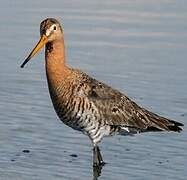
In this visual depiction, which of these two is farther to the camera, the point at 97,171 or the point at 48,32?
→ the point at 48,32

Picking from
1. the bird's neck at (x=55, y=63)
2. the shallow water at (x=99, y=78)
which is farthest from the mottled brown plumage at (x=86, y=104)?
the shallow water at (x=99, y=78)

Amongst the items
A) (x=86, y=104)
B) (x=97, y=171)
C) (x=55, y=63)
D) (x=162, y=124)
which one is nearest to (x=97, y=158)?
(x=97, y=171)

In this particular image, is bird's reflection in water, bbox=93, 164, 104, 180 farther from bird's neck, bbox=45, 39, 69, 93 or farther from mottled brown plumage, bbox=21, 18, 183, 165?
bird's neck, bbox=45, 39, 69, 93

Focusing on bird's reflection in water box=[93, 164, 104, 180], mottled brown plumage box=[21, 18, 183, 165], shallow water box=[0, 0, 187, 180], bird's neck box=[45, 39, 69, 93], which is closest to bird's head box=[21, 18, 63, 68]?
mottled brown plumage box=[21, 18, 183, 165]

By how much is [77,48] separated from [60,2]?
353 centimetres

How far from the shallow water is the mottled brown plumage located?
1.04 feet

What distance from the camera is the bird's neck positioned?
12.8 meters

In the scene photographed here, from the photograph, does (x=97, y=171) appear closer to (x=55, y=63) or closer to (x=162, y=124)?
(x=162, y=124)

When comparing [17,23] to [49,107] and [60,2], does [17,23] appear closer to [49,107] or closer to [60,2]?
[60,2]

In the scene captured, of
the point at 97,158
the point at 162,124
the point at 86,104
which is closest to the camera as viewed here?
the point at 97,158

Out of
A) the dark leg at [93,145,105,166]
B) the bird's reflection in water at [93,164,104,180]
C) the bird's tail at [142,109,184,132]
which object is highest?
the bird's tail at [142,109,184,132]

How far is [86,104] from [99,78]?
3322 mm

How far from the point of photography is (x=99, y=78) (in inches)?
632

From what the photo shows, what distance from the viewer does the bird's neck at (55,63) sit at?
12.8m
